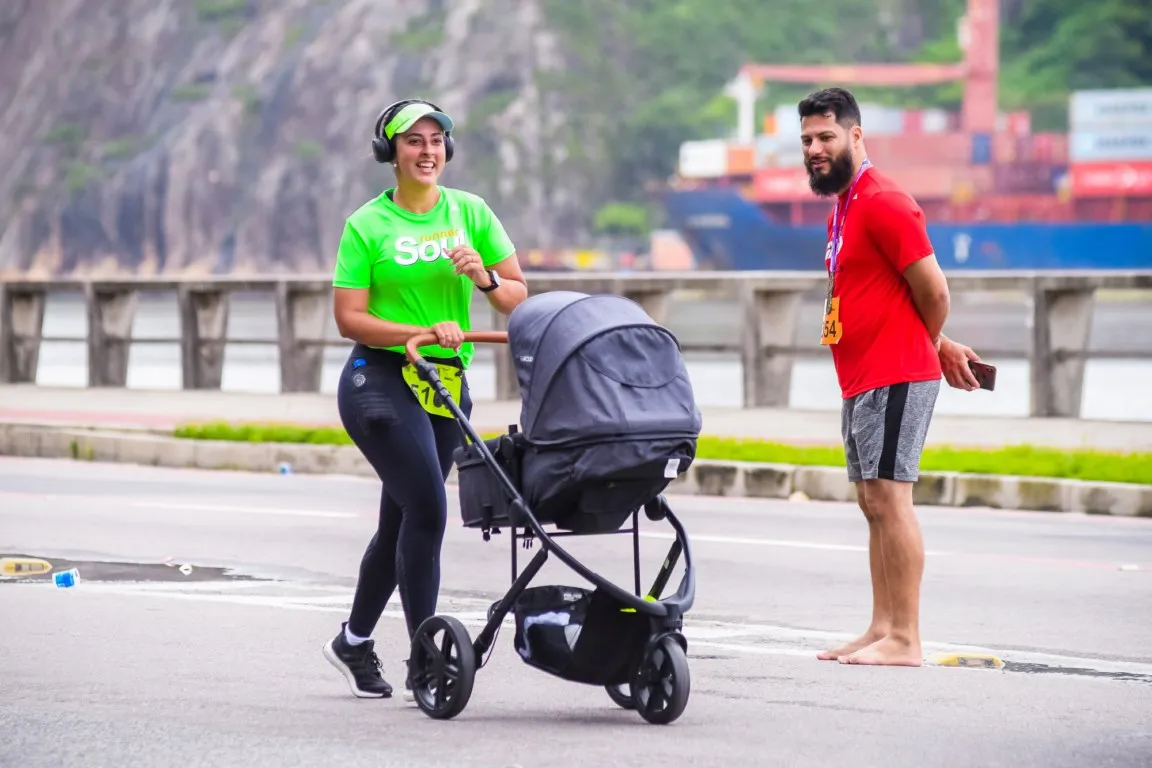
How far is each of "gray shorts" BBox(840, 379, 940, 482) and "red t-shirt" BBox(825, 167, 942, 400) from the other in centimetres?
4

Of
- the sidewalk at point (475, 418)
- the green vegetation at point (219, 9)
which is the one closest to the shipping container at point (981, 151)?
the green vegetation at point (219, 9)

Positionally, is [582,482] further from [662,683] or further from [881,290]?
[881,290]

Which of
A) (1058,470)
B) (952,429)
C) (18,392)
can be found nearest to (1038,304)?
(952,429)

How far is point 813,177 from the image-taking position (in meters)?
6.90

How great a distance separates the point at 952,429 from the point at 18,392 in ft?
31.7

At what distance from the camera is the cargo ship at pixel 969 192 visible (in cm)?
10369

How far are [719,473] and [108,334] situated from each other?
10.6 meters

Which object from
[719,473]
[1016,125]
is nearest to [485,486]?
[719,473]

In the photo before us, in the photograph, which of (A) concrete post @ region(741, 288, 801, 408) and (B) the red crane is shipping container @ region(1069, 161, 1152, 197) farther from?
(A) concrete post @ region(741, 288, 801, 408)

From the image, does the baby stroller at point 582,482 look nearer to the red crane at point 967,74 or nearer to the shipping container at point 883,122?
the shipping container at point 883,122

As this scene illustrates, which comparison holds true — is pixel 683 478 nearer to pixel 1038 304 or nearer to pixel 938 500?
pixel 938 500

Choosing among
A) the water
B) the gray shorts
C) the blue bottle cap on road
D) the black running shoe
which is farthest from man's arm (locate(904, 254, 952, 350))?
the water

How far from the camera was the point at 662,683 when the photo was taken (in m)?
5.89

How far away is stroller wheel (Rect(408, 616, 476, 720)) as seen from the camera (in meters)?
5.89
